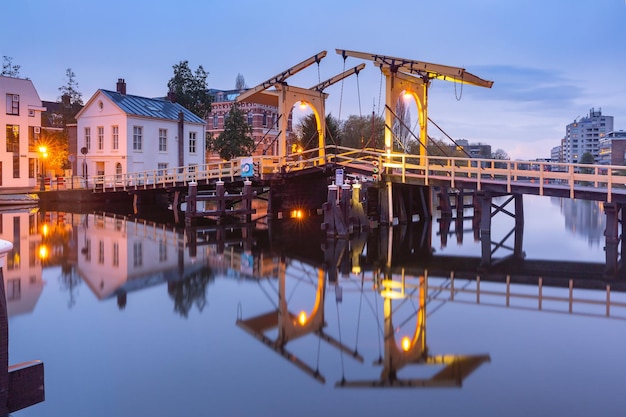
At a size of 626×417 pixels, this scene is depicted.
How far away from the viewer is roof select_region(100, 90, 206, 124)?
45094mm

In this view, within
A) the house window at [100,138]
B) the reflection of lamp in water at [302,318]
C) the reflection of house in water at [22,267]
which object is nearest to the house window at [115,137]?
the house window at [100,138]

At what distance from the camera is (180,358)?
8680 mm

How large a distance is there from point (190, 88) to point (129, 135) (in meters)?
24.4

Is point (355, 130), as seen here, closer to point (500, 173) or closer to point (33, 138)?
point (33, 138)

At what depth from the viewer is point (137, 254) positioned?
752 inches

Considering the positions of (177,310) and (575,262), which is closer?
(177,310)

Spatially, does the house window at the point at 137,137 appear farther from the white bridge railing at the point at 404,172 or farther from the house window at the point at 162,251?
the house window at the point at 162,251

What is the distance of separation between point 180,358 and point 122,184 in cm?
3480

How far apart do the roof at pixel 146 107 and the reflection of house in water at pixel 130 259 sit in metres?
19.4

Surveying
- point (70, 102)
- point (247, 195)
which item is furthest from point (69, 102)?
point (247, 195)

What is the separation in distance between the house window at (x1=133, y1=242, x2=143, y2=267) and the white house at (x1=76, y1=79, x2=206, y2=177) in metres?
24.2

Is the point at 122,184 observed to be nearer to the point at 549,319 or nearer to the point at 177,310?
the point at 177,310

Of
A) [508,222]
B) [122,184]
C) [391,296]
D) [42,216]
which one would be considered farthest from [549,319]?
[122,184]

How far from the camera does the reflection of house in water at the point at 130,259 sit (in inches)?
575
